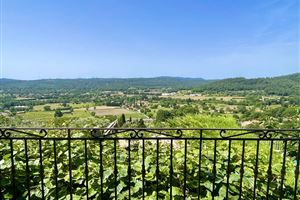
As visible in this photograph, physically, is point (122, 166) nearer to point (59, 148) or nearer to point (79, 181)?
point (79, 181)

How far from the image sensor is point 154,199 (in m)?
2.27

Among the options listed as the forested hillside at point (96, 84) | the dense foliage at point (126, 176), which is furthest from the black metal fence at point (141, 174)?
the forested hillside at point (96, 84)

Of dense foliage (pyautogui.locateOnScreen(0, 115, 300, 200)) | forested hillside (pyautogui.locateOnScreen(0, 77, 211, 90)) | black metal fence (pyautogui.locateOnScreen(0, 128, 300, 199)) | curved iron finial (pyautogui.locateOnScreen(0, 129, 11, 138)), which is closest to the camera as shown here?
curved iron finial (pyautogui.locateOnScreen(0, 129, 11, 138))

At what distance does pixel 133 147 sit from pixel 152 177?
116 centimetres

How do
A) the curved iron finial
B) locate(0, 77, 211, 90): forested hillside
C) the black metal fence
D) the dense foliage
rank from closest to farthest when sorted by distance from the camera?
the curved iron finial, the black metal fence, the dense foliage, locate(0, 77, 211, 90): forested hillside

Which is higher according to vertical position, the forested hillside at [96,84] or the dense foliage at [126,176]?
the dense foliage at [126,176]

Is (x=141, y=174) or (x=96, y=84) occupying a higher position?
(x=141, y=174)

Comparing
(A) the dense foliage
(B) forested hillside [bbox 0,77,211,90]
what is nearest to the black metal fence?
(A) the dense foliage

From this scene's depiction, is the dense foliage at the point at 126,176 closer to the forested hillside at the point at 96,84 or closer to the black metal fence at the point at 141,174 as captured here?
the black metal fence at the point at 141,174

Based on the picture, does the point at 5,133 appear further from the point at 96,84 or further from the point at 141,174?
the point at 96,84

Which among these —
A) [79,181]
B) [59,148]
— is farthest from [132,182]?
[59,148]

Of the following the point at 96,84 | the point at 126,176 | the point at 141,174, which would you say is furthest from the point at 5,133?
the point at 96,84

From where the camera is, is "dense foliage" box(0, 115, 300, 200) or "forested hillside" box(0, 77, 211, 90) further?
"forested hillside" box(0, 77, 211, 90)

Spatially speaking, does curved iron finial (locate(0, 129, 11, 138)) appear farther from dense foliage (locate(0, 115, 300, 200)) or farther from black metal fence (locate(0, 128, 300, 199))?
dense foliage (locate(0, 115, 300, 200))
